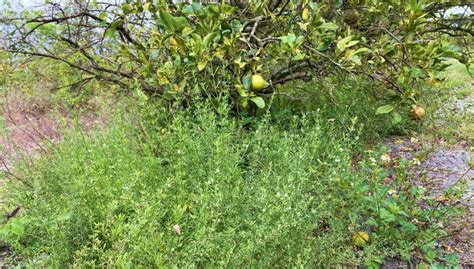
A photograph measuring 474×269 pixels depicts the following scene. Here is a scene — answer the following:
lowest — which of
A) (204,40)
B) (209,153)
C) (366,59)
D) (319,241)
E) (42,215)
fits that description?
(319,241)

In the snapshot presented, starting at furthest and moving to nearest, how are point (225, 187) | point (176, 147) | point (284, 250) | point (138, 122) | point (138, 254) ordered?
point (138, 122) → point (176, 147) → point (225, 187) → point (284, 250) → point (138, 254)

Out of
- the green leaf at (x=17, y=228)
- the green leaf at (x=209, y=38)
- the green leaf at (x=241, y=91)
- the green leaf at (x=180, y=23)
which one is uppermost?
the green leaf at (x=180, y=23)

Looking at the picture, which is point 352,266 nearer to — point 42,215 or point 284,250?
Result: point 284,250

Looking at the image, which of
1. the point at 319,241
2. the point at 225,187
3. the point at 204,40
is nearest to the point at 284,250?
the point at 319,241

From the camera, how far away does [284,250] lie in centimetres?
161

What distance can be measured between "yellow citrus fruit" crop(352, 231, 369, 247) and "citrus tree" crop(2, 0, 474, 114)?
75 centimetres

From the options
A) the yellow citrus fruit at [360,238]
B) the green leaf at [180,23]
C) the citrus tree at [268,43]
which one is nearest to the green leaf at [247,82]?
the citrus tree at [268,43]

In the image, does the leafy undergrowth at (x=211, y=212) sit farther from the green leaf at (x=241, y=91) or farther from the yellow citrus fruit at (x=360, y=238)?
the green leaf at (x=241, y=91)

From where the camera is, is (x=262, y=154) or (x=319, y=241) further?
(x=262, y=154)

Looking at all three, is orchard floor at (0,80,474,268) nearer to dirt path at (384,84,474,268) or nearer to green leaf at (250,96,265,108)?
dirt path at (384,84,474,268)

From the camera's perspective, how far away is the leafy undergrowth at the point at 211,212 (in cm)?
149

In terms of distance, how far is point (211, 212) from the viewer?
1.51 m

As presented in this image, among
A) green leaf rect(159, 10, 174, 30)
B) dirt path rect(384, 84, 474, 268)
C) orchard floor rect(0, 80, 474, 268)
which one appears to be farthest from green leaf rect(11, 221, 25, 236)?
dirt path rect(384, 84, 474, 268)

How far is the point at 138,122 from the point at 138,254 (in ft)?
Answer: 5.12
